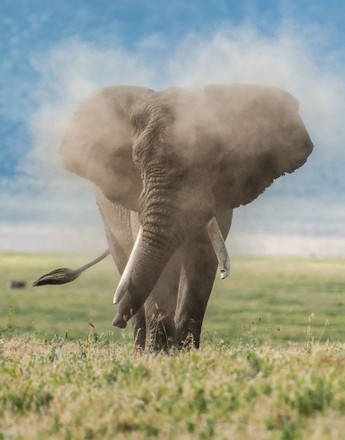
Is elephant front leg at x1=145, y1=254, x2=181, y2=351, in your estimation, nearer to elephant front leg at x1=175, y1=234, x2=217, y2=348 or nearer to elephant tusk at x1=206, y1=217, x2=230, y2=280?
elephant front leg at x1=175, y1=234, x2=217, y2=348

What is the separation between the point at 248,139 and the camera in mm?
12047

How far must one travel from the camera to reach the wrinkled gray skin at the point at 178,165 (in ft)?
37.3

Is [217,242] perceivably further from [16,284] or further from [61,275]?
[16,284]

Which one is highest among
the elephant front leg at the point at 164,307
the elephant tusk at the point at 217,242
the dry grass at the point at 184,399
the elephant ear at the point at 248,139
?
the elephant ear at the point at 248,139

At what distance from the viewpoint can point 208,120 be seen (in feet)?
38.7

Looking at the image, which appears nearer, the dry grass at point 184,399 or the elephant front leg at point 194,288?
the dry grass at point 184,399

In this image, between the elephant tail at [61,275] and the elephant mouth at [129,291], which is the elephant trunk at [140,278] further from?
the elephant tail at [61,275]

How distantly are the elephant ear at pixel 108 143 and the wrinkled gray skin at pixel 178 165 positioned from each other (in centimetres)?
2

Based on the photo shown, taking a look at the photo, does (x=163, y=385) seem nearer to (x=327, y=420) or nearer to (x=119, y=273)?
(x=327, y=420)

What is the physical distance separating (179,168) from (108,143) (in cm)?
189

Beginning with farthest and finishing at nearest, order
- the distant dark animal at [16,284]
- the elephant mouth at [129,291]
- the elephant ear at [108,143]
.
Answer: the distant dark animal at [16,284] → the elephant ear at [108,143] → the elephant mouth at [129,291]

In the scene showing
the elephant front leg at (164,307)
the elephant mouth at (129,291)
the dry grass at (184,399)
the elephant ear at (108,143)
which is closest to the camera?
the dry grass at (184,399)

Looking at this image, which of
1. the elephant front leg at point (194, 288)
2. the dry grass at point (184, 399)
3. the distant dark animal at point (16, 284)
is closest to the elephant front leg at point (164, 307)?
the elephant front leg at point (194, 288)

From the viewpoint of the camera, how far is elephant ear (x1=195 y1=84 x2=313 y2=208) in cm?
1182
